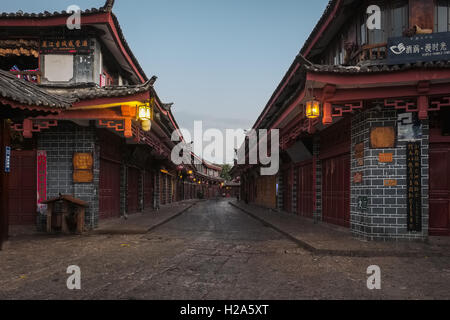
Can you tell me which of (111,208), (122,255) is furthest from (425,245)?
(111,208)

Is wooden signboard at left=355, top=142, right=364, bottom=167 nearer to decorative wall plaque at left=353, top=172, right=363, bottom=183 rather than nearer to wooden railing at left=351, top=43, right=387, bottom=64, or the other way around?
decorative wall plaque at left=353, top=172, right=363, bottom=183

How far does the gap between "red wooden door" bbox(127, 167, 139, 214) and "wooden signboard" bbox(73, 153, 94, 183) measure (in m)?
5.76

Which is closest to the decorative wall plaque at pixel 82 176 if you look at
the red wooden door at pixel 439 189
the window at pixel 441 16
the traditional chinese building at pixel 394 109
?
the traditional chinese building at pixel 394 109

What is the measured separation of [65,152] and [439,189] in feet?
35.0

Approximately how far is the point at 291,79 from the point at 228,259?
9051mm

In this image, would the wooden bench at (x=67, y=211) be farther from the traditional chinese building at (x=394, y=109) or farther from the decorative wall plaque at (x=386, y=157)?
the decorative wall plaque at (x=386, y=157)

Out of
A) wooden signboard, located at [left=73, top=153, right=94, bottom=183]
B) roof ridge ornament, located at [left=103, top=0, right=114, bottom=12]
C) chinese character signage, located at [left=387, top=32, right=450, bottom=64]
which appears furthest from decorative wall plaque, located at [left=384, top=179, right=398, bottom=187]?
roof ridge ornament, located at [left=103, top=0, right=114, bottom=12]

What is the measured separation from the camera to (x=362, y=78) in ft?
25.6

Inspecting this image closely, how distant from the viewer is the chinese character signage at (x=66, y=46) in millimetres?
11211

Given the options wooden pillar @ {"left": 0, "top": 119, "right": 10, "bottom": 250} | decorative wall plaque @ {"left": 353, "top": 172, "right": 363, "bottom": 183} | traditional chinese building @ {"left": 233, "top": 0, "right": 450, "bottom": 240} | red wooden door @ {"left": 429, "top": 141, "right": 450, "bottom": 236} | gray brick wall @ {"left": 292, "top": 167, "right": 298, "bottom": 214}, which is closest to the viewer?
wooden pillar @ {"left": 0, "top": 119, "right": 10, "bottom": 250}

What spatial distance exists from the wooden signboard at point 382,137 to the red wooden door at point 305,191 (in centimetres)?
529

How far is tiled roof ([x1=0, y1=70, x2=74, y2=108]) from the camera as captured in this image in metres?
6.35

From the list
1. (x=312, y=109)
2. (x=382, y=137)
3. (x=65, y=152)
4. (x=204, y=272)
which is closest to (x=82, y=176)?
(x=65, y=152)

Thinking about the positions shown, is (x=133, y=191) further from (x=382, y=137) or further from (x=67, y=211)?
(x=382, y=137)
